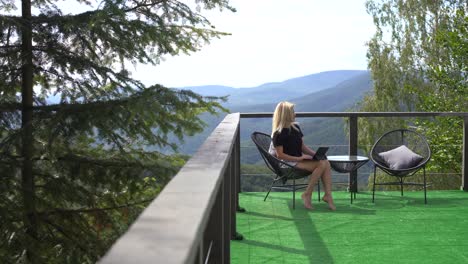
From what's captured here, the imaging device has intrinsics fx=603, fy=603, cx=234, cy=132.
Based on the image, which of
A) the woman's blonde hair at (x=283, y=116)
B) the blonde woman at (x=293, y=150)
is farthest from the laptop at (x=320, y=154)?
the woman's blonde hair at (x=283, y=116)

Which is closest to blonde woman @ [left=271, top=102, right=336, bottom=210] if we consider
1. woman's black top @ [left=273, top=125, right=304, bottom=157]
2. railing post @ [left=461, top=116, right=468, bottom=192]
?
woman's black top @ [left=273, top=125, right=304, bottom=157]

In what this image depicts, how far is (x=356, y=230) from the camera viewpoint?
4.79 metres

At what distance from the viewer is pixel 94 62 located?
673cm

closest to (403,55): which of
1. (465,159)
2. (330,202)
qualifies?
(465,159)

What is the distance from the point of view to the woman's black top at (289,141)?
5609 millimetres

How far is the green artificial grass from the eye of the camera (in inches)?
158

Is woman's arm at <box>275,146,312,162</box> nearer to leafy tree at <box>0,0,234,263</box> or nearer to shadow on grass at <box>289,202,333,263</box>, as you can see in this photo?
shadow on grass at <box>289,202,333,263</box>

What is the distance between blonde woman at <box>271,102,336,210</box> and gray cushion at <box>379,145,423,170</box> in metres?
0.93

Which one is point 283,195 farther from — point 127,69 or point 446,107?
point 446,107

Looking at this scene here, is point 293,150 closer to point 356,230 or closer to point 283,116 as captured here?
point 283,116

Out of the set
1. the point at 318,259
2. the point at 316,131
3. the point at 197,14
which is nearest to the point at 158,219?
the point at 318,259

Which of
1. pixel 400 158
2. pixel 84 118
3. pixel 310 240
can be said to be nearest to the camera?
pixel 310 240

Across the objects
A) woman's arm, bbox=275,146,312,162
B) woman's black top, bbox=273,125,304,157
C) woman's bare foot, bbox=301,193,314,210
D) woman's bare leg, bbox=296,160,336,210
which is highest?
woman's black top, bbox=273,125,304,157

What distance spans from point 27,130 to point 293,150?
104 inches
